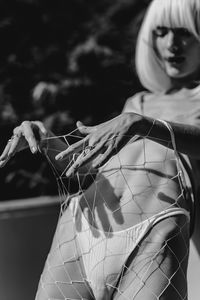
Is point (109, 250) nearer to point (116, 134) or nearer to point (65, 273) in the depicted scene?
point (65, 273)

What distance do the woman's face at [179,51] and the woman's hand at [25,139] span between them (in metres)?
0.38

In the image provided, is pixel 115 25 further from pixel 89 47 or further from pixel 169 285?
pixel 169 285

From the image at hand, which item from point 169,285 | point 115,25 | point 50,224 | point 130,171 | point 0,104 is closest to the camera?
point 169,285

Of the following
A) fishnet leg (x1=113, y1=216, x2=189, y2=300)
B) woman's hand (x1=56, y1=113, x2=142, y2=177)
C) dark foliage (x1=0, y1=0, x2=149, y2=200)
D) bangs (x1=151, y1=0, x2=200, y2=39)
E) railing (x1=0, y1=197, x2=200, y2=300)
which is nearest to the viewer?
woman's hand (x1=56, y1=113, x2=142, y2=177)

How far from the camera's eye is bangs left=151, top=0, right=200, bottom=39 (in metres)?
1.47

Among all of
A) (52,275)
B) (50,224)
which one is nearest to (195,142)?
(52,275)

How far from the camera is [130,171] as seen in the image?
1.36 meters

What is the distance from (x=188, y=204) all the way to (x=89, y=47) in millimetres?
1438

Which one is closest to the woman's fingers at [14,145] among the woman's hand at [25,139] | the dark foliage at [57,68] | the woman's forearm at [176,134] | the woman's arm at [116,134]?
the woman's hand at [25,139]

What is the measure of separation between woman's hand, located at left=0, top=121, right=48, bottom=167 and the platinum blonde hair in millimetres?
375

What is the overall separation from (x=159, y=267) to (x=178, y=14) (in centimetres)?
61

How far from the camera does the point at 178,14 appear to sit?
148 cm

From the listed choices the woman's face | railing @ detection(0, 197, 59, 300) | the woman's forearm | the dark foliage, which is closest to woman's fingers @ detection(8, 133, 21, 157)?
the woman's forearm

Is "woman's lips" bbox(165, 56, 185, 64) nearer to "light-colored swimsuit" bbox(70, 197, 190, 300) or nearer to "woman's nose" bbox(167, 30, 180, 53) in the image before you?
"woman's nose" bbox(167, 30, 180, 53)
